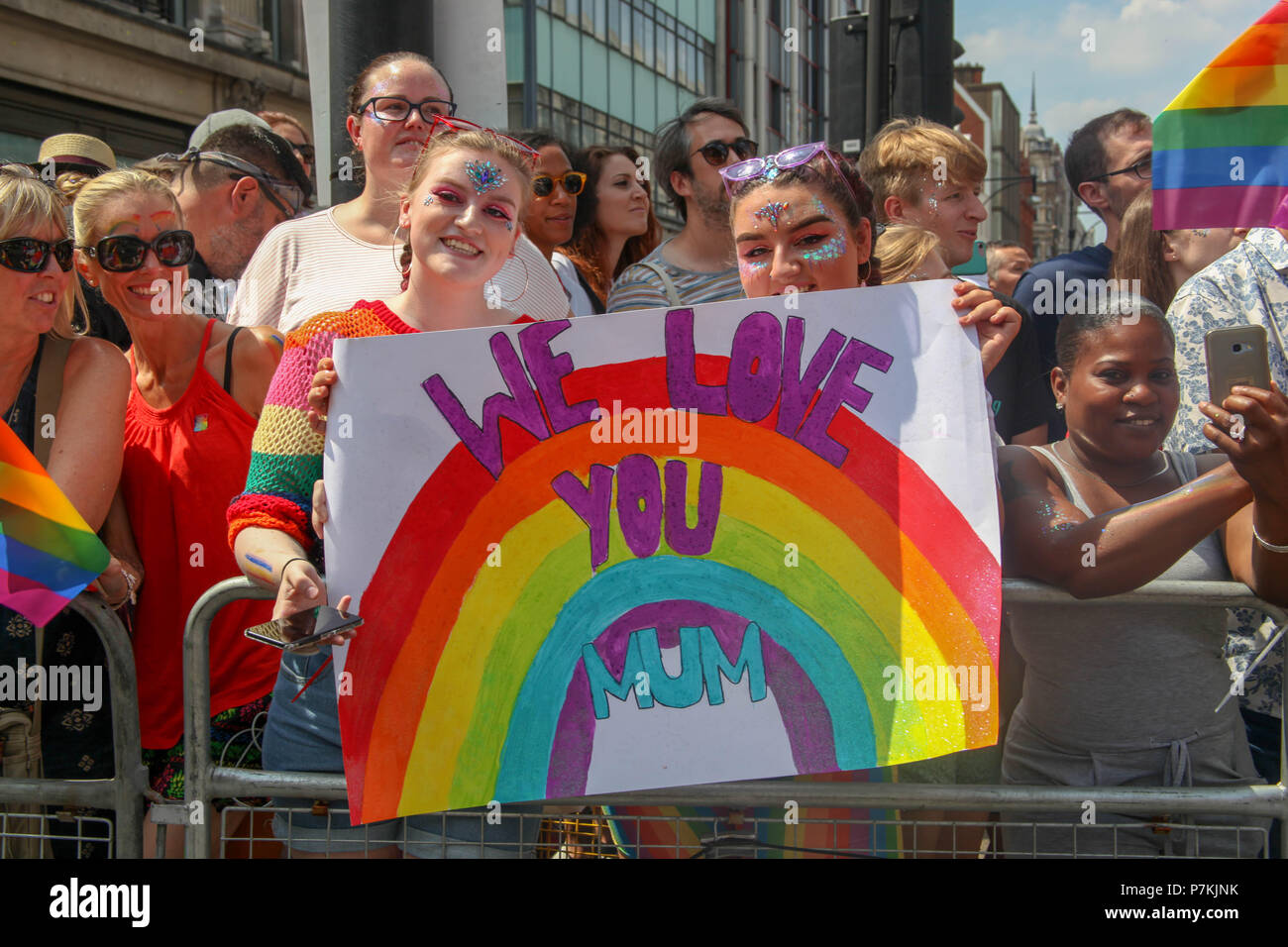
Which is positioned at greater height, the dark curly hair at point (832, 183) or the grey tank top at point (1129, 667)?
the dark curly hair at point (832, 183)

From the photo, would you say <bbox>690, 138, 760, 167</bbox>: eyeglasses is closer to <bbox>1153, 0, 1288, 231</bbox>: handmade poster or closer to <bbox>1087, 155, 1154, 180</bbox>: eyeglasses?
<bbox>1087, 155, 1154, 180</bbox>: eyeglasses

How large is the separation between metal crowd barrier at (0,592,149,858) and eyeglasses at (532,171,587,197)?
8.83 ft

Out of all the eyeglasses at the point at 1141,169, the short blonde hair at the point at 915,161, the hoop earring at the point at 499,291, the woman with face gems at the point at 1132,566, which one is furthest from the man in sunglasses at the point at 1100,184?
the hoop earring at the point at 499,291

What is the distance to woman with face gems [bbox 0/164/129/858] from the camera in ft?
8.16

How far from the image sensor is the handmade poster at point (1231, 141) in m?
2.60

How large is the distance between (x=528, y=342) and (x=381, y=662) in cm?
64

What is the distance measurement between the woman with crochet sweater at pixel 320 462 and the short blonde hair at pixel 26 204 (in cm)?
67

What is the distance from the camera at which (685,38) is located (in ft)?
93.7

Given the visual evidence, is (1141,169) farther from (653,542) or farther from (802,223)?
(653,542)

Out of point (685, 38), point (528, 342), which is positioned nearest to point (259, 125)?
point (528, 342)

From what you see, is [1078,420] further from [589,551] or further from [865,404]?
[589,551]

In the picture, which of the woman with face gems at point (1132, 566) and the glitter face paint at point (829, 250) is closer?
the woman with face gems at point (1132, 566)

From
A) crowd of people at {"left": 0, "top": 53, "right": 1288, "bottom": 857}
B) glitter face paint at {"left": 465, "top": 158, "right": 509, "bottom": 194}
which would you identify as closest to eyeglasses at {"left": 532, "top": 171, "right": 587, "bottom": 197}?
crowd of people at {"left": 0, "top": 53, "right": 1288, "bottom": 857}

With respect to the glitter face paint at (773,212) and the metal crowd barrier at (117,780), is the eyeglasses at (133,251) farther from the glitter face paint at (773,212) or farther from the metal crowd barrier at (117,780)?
the glitter face paint at (773,212)
